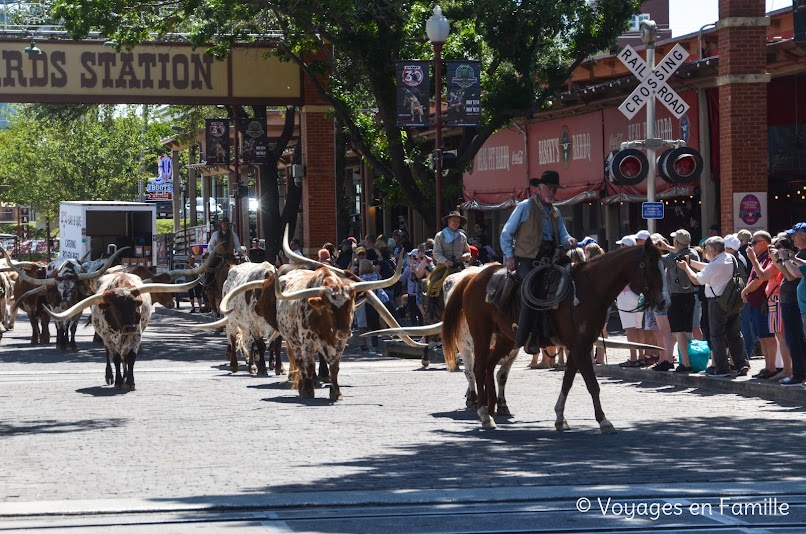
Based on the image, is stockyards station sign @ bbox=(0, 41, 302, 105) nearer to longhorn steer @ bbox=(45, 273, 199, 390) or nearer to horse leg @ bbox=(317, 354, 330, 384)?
longhorn steer @ bbox=(45, 273, 199, 390)

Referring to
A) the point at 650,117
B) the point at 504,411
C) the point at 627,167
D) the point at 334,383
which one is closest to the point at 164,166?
the point at 650,117

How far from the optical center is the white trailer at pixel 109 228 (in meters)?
47.0

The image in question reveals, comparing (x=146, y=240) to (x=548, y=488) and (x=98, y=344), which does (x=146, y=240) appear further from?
(x=548, y=488)

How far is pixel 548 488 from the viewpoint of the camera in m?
10.2

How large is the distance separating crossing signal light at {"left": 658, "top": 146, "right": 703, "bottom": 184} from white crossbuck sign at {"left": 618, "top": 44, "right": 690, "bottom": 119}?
0.67 meters

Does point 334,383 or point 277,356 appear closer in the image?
point 334,383

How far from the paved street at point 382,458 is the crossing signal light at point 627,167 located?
2803 millimetres

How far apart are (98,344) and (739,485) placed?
62.4 ft

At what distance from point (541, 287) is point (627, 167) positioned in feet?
21.7

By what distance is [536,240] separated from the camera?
553 inches

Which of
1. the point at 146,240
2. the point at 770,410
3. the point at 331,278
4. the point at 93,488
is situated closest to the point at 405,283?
the point at 331,278

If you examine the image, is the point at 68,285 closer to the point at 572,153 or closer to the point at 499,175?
the point at 572,153

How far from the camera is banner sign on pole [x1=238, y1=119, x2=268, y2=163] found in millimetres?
38406

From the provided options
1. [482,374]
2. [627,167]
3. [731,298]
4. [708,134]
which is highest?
[708,134]
